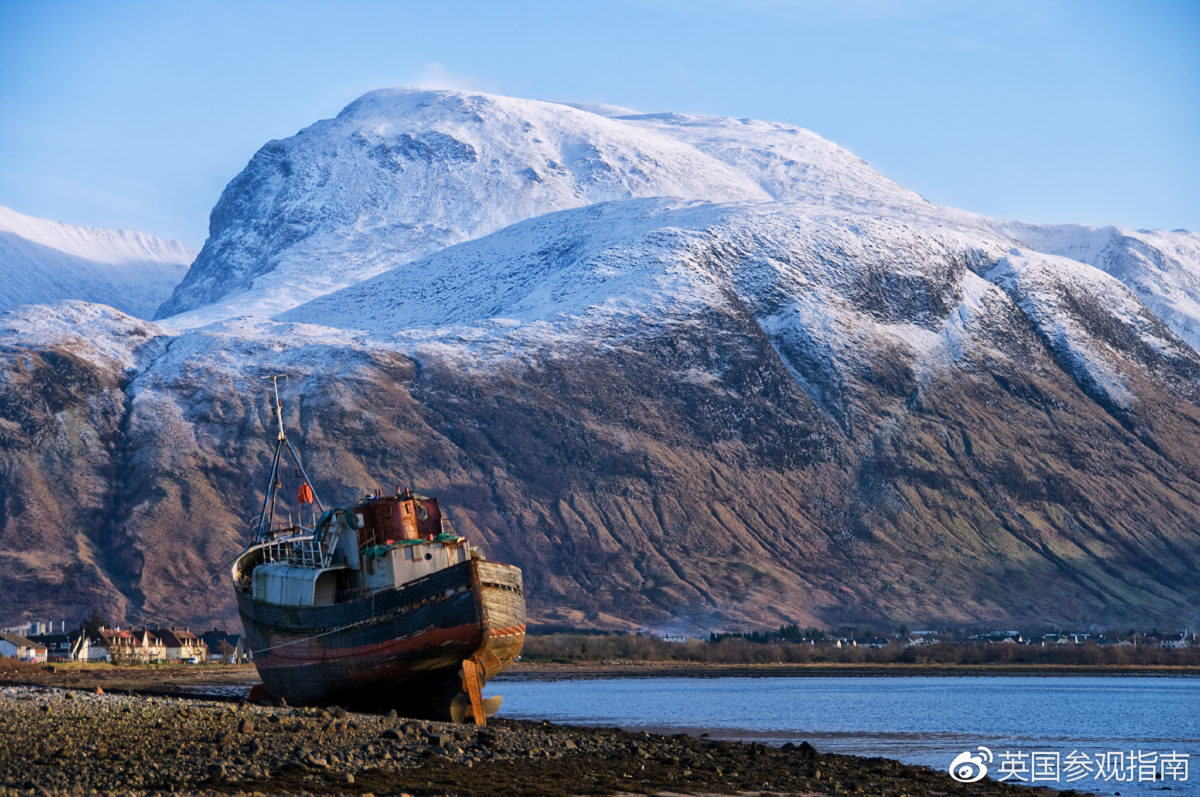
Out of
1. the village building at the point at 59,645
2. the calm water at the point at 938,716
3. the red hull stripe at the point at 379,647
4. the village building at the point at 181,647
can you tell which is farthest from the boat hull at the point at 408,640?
the village building at the point at 181,647

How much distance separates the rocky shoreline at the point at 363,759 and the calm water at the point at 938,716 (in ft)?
31.6

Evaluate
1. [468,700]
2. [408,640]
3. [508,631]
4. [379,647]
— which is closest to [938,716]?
[508,631]

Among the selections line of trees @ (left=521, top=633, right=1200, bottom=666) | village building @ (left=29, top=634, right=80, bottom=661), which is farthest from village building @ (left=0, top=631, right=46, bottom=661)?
line of trees @ (left=521, top=633, right=1200, bottom=666)

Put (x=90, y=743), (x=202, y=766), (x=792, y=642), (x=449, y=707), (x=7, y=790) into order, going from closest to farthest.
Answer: (x=7, y=790)
(x=202, y=766)
(x=90, y=743)
(x=449, y=707)
(x=792, y=642)

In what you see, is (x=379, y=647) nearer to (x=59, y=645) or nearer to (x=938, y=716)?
→ (x=938, y=716)

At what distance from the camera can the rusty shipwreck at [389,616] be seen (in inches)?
2362

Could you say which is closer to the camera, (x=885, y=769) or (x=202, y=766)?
(x=202, y=766)

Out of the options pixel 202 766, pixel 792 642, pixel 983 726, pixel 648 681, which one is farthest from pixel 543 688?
pixel 202 766

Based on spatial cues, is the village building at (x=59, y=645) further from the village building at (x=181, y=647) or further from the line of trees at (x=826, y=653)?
the line of trees at (x=826, y=653)

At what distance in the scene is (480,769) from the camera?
140 ft

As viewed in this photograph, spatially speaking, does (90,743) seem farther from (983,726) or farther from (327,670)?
(983,726)

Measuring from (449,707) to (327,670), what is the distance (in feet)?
18.8

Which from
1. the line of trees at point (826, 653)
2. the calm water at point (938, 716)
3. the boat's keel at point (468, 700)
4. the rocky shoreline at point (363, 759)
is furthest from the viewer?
the line of trees at point (826, 653)

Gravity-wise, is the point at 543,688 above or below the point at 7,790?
above
